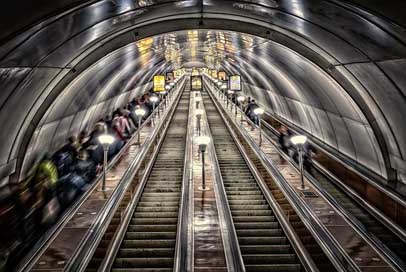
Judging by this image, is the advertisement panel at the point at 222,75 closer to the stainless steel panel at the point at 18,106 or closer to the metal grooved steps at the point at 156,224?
the metal grooved steps at the point at 156,224

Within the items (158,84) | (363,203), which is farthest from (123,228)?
(158,84)

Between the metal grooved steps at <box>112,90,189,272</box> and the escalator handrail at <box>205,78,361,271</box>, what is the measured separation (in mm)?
2511

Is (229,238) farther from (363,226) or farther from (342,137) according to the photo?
(342,137)

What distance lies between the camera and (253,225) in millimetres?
9188

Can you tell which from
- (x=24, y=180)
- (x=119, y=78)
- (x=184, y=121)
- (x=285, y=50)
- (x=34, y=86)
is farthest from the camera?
(x=184, y=121)

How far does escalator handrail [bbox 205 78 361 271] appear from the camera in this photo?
6.05 meters

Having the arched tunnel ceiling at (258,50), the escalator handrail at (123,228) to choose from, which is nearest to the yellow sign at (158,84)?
the arched tunnel ceiling at (258,50)

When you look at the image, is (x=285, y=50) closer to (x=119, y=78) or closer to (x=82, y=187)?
(x=82, y=187)

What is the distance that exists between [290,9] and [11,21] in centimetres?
489

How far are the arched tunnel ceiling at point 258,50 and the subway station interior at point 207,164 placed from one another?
0.17 feet

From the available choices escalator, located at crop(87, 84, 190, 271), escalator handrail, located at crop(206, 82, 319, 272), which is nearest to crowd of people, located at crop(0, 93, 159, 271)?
escalator, located at crop(87, 84, 190, 271)

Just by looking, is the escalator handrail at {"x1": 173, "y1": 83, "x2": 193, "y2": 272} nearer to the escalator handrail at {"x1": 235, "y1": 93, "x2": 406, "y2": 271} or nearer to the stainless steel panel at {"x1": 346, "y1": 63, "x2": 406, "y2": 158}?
the escalator handrail at {"x1": 235, "y1": 93, "x2": 406, "y2": 271}

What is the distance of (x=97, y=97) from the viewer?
17078mm

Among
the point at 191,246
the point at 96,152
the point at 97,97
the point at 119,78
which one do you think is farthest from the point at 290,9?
the point at 119,78
